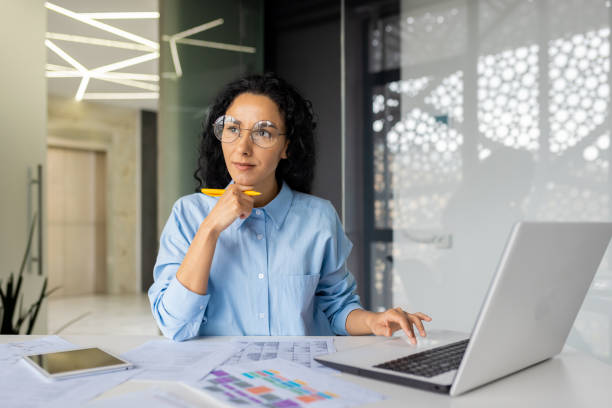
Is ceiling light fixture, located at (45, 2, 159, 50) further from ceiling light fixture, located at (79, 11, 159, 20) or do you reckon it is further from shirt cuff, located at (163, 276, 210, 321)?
shirt cuff, located at (163, 276, 210, 321)

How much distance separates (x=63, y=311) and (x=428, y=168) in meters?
5.38

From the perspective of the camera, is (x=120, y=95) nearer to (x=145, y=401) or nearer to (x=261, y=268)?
(x=261, y=268)

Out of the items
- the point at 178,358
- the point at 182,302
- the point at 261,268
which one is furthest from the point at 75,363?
the point at 261,268

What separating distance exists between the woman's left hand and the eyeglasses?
550mm

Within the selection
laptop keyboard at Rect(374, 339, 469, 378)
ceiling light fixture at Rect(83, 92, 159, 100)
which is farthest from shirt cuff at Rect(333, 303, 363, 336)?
ceiling light fixture at Rect(83, 92, 159, 100)

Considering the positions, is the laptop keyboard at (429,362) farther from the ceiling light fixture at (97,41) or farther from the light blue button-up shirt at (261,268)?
the ceiling light fixture at (97,41)

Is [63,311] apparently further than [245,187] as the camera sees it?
Yes

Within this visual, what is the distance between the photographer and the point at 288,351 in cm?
109

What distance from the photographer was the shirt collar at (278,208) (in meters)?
1.49

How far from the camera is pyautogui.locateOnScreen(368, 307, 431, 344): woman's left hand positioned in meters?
1.17

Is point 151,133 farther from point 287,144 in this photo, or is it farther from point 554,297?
point 554,297

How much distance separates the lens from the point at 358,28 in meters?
3.49

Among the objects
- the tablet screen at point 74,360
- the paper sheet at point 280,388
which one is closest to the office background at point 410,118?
the paper sheet at point 280,388

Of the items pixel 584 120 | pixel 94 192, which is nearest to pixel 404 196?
pixel 584 120
